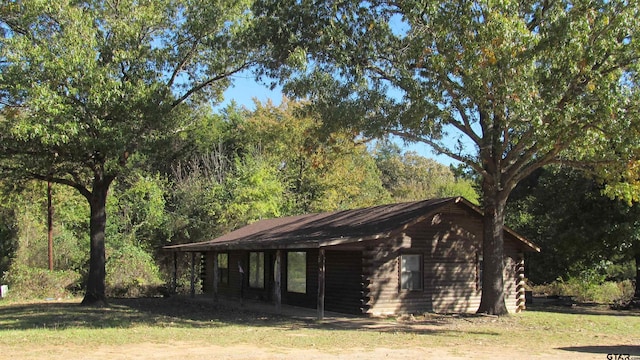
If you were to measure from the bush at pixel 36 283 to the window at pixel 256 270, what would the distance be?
8.83 metres

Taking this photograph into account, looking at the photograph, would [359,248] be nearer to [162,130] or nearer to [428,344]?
[428,344]

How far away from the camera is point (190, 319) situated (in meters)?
17.4

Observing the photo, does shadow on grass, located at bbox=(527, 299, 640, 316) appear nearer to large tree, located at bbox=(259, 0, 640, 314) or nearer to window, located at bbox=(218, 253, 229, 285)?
large tree, located at bbox=(259, 0, 640, 314)

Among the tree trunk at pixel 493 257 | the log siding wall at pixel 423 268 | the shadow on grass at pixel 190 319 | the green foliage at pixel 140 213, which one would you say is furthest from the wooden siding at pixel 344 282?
the green foliage at pixel 140 213

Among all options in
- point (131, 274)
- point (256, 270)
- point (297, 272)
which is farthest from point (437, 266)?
point (131, 274)

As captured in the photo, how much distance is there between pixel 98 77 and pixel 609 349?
1548 centimetres

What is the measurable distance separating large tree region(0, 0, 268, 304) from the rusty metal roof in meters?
5.32

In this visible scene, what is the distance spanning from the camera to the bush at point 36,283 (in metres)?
26.0

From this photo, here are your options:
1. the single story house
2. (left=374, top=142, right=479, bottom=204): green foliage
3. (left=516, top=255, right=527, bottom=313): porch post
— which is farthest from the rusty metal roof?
(left=374, top=142, right=479, bottom=204): green foliage

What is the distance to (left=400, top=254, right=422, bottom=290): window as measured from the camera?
60.8 ft

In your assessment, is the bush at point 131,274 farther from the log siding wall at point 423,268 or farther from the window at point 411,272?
the window at point 411,272

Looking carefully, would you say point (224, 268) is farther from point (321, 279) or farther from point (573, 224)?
point (573, 224)

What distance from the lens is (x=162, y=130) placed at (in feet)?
70.2

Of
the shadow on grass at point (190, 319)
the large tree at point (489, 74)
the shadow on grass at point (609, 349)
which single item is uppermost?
the large tree at point (489, 74)
